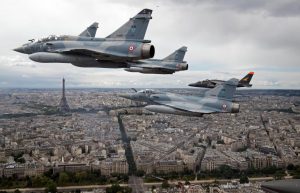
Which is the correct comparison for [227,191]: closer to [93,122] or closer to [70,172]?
[70,172]

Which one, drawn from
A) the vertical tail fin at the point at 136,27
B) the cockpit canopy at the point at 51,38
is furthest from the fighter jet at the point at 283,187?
the cockpit canopy at the point at 51,38

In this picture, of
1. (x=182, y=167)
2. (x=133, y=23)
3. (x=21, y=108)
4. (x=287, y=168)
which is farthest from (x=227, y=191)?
(x=21, y=108)

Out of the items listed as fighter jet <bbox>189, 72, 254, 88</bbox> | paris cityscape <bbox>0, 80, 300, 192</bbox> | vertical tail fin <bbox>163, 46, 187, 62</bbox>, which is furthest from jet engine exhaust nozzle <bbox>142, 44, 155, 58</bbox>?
paris cityscape <bbox>0, 80, 300, 192</bbox>

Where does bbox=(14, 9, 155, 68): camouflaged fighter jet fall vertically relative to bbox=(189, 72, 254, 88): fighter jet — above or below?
above

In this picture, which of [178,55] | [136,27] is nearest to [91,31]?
[136,27]

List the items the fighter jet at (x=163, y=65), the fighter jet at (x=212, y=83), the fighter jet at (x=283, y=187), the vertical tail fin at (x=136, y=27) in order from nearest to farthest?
1. the fighter jet at (x=283, y=187)
2. the vertical tail fin at (x=136, y=27)
3. the fighter jet at (x=163, y=65)
4. the fighter jet at (x=212, y=83)

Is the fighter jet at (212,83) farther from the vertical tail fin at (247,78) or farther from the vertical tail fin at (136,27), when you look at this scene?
the vertical tail fin at (136,27)

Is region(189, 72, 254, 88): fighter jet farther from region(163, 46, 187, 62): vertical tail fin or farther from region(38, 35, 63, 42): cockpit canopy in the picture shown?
region(38, 35, 63, 42): cockpit canopy

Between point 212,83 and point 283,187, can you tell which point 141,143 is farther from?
point 283,187
